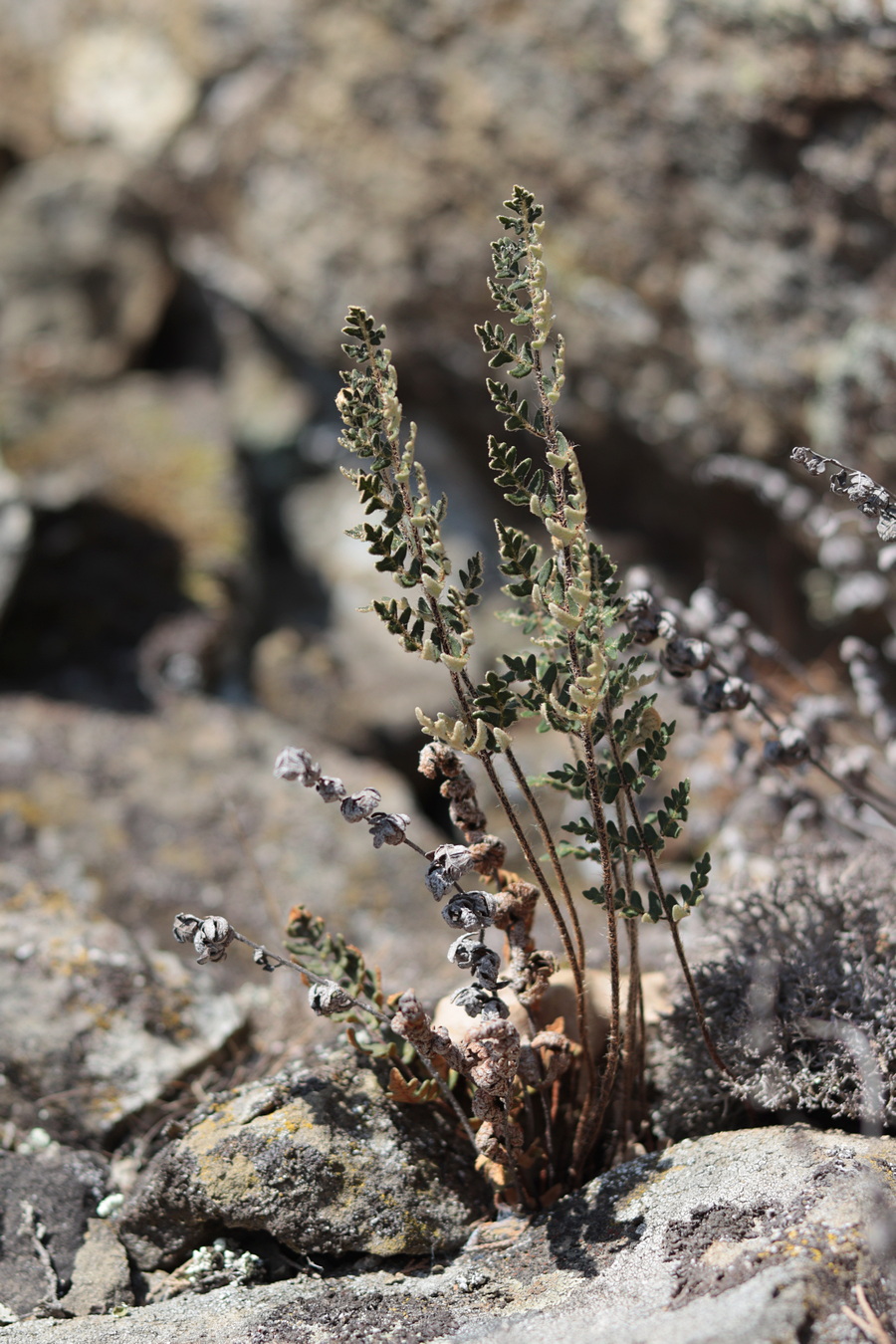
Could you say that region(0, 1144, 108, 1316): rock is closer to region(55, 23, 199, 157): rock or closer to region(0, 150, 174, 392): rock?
region(0, 150, 174, 392): rock

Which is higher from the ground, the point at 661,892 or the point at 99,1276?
the point at 661,892

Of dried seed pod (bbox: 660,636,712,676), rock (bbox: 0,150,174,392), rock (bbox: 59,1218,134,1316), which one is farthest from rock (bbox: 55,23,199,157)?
rock (bbox: 59,1218,134,1316)

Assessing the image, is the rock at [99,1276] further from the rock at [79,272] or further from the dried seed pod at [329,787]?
the rock at [79,272]

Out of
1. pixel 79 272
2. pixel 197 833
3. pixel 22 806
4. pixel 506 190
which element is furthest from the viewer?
pixel 79 272

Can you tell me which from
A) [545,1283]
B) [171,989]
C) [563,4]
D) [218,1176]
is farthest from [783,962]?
[563,4]

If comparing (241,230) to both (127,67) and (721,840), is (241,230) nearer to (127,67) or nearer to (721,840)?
(127,67)

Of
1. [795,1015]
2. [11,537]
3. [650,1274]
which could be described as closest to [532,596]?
[795,1015]

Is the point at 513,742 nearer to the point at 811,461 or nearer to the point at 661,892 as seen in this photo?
the point at 661,892
